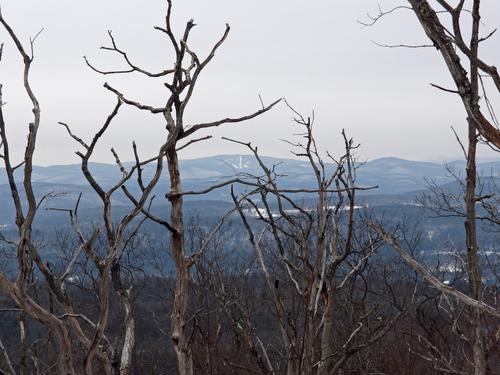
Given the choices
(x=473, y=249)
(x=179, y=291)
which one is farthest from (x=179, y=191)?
(x=473, y=249)

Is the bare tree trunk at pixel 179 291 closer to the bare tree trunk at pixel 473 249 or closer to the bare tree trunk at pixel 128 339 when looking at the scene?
the bare tree trunk at pixel 128 339

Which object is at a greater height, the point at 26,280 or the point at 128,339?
the point at 26,280

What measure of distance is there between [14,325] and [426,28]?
46.0 metres

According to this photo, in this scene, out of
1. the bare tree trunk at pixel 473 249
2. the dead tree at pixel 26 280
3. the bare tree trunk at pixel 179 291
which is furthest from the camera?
the bare tree trunk at pixel 473 249

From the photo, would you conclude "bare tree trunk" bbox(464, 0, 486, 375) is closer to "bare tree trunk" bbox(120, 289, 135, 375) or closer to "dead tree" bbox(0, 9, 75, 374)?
"bare tree trunk" bbox(120, 289, 135, 375)

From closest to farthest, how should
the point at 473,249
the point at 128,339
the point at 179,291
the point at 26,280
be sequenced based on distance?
1. the point at 26,280
2. the point at 179,291
3. the point at 128,339
4. the point at 473,249

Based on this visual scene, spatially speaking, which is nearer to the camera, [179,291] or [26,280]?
[26,280]

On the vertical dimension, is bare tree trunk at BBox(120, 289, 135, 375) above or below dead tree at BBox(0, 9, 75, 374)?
below

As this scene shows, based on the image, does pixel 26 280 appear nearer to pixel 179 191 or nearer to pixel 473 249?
pixel 179 191

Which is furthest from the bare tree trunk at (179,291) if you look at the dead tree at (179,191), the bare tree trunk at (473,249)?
the bare tree trunk at (473,249)

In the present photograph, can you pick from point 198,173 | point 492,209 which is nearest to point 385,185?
point 198,173

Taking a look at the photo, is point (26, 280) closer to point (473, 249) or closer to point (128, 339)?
point (128, 339)

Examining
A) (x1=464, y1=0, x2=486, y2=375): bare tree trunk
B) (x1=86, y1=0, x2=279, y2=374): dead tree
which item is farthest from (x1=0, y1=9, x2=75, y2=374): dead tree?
(x1=464, y1=0, x2=486, y2=375): bare tree trunk

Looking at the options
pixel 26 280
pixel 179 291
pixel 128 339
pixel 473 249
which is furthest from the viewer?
pixel 473 249
